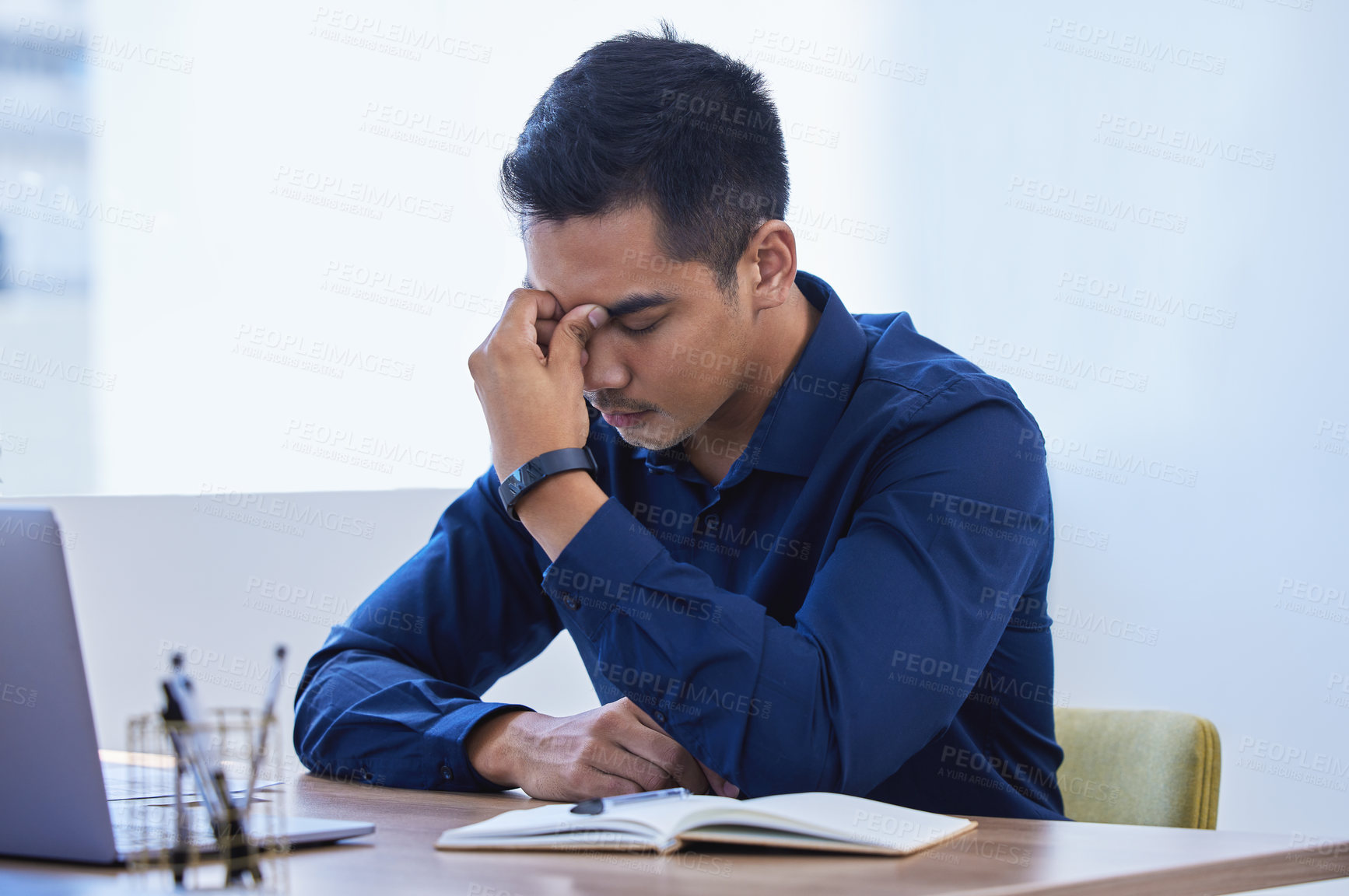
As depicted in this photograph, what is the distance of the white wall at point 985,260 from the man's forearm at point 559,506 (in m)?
1.63

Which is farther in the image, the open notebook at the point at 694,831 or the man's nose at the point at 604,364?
the man's nose at the point at 604,364

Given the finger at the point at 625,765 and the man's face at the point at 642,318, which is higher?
the man's face at the point at 642,318

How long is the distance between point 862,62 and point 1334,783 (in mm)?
2117

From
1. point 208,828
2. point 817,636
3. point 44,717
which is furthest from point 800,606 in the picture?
point 44,717

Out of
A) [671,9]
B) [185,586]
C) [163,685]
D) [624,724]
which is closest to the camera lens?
[163,685]

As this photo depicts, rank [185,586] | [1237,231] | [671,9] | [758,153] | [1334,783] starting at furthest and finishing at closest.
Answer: [671,9] < [185,586] < [1237,231] < [1334,783] < [758,153]

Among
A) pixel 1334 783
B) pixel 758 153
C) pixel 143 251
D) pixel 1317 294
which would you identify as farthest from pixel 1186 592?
pixel 143 251

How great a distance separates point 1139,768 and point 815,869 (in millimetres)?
821

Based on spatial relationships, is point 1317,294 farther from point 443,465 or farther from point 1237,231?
point 443,465

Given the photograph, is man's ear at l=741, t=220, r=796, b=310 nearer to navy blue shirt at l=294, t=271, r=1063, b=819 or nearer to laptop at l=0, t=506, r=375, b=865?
navy blue shirt at l=294, t=271, r=1063, b=819

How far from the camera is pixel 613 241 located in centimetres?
133

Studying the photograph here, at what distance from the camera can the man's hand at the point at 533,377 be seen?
1259 mm

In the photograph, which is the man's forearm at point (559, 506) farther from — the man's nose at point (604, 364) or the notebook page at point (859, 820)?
the notebook page at point (859, 820)

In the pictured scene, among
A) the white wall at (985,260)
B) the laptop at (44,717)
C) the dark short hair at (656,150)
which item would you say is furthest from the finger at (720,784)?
the white wall at (985,260)
